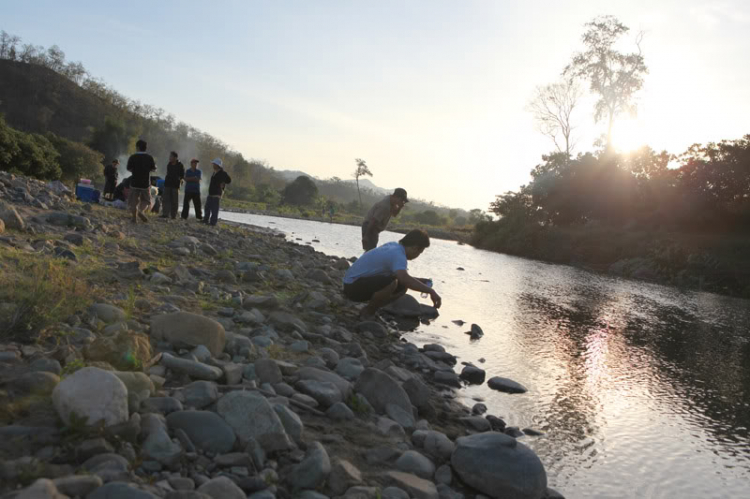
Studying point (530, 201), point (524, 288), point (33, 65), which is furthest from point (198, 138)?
point (524, 288)

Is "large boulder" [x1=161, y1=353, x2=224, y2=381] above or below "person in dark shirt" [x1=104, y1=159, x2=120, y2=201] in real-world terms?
below

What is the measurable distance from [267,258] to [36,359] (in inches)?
305

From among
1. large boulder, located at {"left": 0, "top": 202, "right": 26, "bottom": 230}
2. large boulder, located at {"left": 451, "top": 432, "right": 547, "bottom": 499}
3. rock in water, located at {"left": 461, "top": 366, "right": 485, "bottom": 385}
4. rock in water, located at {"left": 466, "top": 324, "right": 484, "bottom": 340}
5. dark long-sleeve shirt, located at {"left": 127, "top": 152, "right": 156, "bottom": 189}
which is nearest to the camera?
large boulder, located at {"left": 451, "top": 432, "right": 547, "bottom": 499}

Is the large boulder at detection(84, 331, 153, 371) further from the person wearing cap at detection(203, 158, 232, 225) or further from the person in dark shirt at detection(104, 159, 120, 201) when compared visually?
the person in dark shirt at detection(104, 159, 120, 201)

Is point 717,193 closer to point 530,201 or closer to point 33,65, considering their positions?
point 530,201

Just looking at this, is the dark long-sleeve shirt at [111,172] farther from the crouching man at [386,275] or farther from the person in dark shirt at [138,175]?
the crouching man at [386,275]

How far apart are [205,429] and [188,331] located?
1372mm

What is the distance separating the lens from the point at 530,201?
41312 millimetres

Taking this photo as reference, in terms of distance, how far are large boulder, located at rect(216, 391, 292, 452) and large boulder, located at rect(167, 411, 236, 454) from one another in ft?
0.21

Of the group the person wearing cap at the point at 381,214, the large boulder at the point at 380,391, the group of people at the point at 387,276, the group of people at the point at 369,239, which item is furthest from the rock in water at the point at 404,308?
the large boulder at the point at 380,391

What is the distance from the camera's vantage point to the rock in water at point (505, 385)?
5.45 meters

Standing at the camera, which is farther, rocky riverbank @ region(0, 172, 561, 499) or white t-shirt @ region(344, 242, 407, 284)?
white t-shirt @ region(344, 242, 407, 284)

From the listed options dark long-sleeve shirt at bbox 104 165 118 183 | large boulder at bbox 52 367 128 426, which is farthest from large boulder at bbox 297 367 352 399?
dark long-sleeve shirt at bbox 104 165 118 183

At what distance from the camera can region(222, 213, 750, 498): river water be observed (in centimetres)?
397
